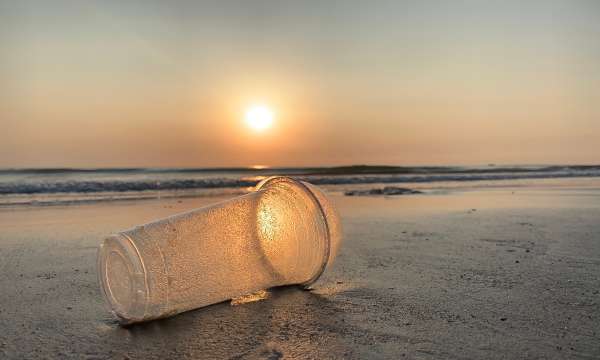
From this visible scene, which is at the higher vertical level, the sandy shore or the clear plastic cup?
the clear plastic cup

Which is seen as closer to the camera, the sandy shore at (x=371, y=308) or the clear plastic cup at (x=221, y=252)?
the sandy shore at (x=371, y=308)

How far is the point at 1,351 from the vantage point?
2.09m

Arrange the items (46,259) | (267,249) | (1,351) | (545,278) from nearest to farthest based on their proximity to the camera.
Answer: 1. (1,351)
2. (267,249)
3. (545,278)
4. (46,259)

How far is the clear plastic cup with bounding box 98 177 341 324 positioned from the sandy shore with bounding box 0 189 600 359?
12cm

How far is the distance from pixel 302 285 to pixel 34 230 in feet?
13.5

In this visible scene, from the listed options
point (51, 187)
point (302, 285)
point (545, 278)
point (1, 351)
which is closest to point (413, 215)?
point (545, 278)

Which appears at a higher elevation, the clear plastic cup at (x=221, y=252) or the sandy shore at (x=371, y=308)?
the clear plastic cup at (x=221, y=252)

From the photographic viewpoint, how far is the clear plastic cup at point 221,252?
2.33 metres

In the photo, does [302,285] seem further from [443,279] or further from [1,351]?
[1,351]

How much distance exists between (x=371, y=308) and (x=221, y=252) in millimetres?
859

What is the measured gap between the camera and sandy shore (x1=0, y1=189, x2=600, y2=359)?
2.10 metres

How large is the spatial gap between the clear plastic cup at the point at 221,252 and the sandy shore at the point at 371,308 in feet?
0.39

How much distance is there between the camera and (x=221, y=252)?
104 inches

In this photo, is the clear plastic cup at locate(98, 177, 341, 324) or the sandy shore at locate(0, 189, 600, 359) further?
the clear plastic cup at locate(98, 177, 341, 324)
